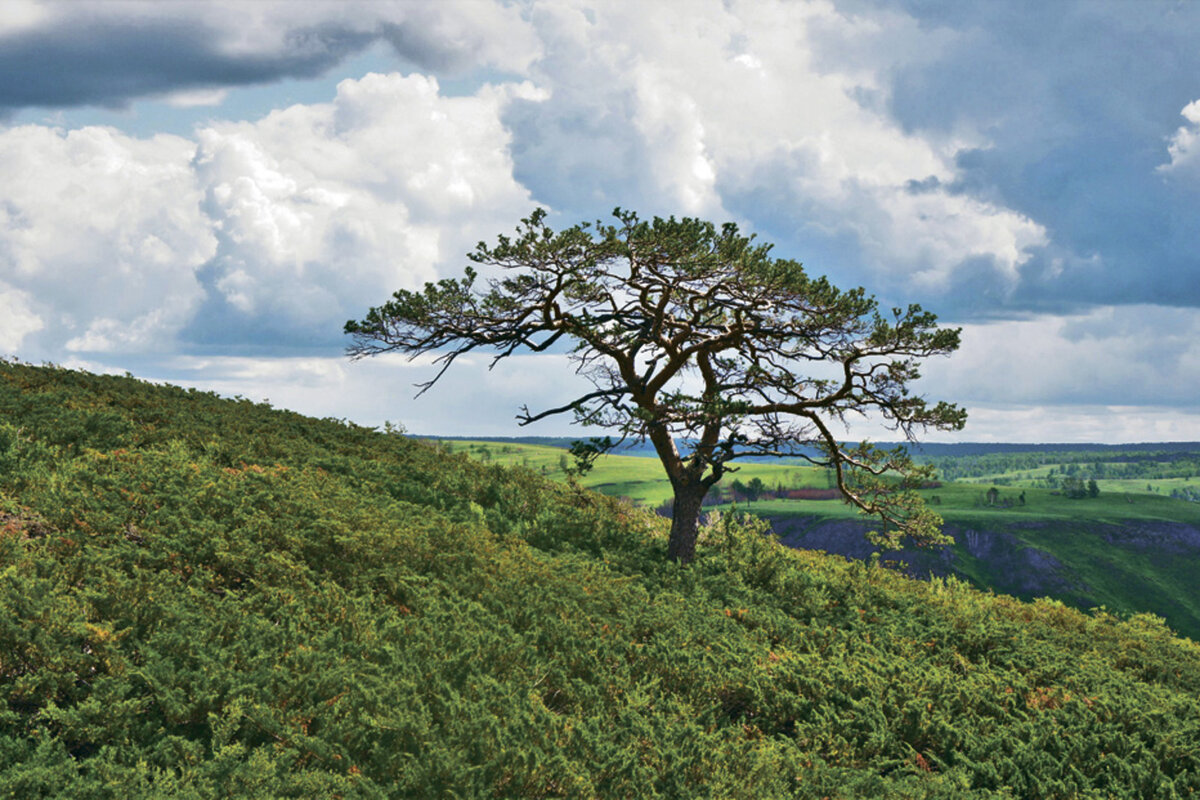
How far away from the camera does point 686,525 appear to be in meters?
16.5

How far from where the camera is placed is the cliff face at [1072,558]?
135 meters

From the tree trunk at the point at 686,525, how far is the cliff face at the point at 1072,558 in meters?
124

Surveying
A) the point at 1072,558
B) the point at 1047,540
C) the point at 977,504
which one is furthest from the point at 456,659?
the point at 977,504

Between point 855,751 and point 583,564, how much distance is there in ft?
18.8

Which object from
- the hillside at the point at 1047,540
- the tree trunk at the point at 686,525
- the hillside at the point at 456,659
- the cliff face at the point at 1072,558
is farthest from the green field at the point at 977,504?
the hillside at the point at 456,659

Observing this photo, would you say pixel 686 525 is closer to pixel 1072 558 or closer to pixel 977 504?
pixel 1072 558

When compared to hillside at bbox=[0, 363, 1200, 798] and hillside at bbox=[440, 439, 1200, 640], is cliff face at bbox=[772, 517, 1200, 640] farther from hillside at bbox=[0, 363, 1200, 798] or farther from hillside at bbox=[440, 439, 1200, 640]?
hillside at bbox=[0, 363, 1200, 798]

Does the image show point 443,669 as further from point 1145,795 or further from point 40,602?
point 1145,795

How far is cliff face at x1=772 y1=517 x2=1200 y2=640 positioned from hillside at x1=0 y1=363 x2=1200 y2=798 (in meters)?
127

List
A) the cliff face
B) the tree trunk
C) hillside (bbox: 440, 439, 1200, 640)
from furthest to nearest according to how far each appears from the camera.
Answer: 1. hillside (bbox: 440, 439, 1200, 640)
2. the cliff face
3. the tree trunk

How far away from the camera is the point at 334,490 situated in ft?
46.0

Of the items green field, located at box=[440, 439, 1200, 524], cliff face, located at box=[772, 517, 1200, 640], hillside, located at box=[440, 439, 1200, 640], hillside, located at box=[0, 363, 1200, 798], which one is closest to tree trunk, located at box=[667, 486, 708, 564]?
hillside, located at box=[0, 363, 1200, 798]

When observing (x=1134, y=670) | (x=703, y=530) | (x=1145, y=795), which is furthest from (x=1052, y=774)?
(x=703, y=530)

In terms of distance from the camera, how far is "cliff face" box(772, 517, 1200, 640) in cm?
13488
